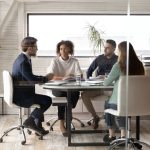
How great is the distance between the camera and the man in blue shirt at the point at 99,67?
383 centimetres

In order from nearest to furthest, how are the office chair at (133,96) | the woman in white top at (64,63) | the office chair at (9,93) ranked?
1. the office chair at (133,96)
2. the office chair at (9,93)
3. the woman in white top at (64,63)

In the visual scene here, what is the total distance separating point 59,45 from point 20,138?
1.20 meters

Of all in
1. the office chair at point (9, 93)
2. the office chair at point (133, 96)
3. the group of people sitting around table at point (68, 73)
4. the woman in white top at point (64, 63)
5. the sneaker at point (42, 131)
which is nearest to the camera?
the office chair at point (133, 96)

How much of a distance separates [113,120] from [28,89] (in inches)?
37.0

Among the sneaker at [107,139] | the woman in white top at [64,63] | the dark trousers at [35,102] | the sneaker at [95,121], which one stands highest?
the woman in white top at [64,63]

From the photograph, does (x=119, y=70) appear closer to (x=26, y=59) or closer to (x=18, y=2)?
(x=26, y=59)

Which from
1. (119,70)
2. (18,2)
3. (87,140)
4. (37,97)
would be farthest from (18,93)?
(18,2)

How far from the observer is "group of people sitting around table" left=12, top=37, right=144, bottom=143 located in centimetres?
326

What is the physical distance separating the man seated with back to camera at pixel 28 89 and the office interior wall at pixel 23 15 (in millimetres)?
454

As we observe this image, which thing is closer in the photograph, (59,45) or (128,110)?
(128,110)

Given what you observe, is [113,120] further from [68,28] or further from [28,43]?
[68,28]

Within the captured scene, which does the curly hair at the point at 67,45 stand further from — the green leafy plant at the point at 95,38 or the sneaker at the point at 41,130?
the sneaker at the point at 41,130

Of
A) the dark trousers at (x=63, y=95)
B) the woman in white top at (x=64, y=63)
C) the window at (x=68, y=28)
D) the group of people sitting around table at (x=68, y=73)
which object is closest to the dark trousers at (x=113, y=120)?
the group of people sitting around table at (x=68, y=73)

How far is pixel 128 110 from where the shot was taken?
3.09 meters
